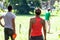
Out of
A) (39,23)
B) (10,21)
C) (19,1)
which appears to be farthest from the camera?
(19,1)

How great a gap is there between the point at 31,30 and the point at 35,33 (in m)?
0.14

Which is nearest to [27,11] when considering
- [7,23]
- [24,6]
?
[24,6]

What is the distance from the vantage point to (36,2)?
59.2 metres

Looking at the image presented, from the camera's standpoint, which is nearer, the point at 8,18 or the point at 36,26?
the point at 36,26

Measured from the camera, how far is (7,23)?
909 cm

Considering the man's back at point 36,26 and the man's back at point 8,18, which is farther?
the man's back at point 8,18

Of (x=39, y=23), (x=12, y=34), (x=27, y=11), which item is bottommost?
(x=27, y=11)

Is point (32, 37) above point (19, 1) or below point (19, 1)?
above

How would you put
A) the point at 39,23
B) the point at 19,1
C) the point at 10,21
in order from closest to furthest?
1. the point at 39,23
2. the point at 10,21
3. the point at 19,1

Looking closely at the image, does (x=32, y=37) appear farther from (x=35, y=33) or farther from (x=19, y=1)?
(x=19, y=1)

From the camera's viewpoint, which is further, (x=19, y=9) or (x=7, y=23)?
(x=19, y=9)

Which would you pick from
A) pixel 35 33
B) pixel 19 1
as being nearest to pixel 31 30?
pixel 35 33

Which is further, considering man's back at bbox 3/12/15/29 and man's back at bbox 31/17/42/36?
man's back at bbox 3/12/15/29

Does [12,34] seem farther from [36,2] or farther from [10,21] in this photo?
[36,2]
